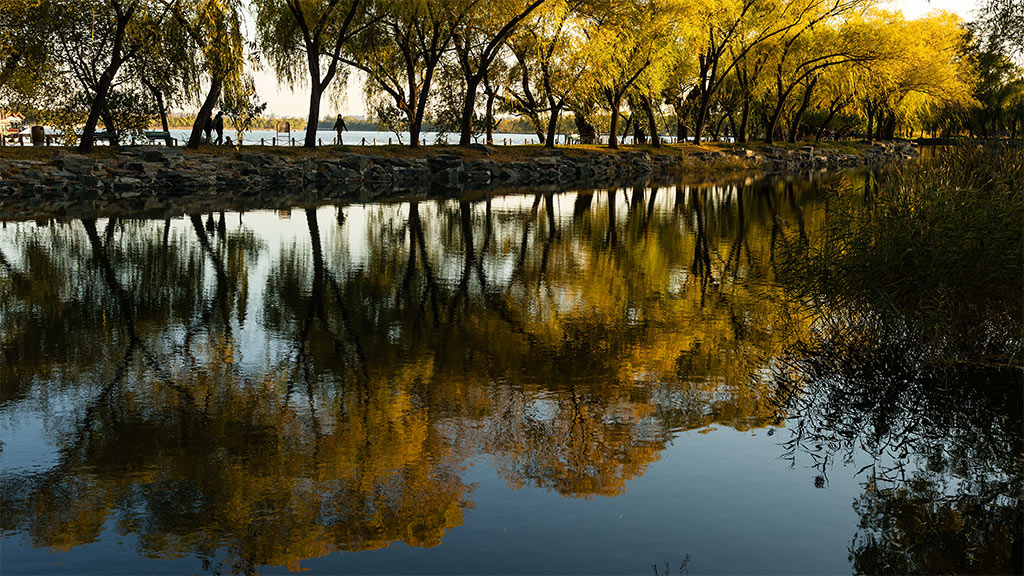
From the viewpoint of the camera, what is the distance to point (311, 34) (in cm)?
4053

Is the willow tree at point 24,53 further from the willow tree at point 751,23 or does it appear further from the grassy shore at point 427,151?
the willow tree at point 751,23

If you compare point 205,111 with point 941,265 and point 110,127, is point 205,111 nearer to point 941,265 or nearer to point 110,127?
point 110,127

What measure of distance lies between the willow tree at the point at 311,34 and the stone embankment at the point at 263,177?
3159mm

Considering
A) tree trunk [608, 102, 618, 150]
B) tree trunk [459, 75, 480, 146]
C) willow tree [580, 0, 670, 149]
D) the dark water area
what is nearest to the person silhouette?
tree trunk [459, 75, 480, 146]

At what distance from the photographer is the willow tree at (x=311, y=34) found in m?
37.6

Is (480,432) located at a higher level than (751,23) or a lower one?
lower

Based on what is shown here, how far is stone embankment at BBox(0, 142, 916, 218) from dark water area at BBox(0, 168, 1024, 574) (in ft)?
43.2

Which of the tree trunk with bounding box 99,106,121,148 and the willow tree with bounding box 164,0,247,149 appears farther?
the tree trunk with bounding box 99,106,121,148

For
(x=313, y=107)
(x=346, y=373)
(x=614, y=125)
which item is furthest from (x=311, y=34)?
(x=346, y=373)

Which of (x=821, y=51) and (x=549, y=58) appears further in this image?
(x=821, y=51)

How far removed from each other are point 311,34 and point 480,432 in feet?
118

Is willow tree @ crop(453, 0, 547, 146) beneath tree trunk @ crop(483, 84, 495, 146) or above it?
above

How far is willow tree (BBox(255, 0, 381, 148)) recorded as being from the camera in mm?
37562

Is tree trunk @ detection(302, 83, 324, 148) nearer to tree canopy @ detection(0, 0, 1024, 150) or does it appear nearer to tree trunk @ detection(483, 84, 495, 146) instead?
tree canopy @ detection(0, 0, 1024, 150)
